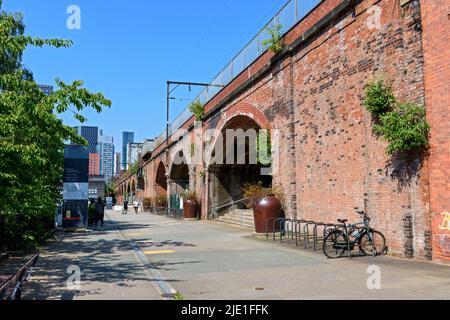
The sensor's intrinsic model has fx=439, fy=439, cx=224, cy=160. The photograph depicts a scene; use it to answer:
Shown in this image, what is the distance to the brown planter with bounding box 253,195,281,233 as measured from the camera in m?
14.7

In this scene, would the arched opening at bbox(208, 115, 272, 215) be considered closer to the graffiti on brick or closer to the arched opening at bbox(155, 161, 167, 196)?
the graffiti on brick

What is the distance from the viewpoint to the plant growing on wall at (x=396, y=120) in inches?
346

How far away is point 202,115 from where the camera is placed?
1050 inches

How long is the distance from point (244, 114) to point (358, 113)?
9.08 m

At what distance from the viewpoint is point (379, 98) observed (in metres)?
9.80

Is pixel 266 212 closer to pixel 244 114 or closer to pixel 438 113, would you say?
pixel 244 114

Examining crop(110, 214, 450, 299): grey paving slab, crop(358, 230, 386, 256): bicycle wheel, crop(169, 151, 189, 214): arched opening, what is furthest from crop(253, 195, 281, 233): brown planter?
crop(169, 151, 189, 214): arched opening

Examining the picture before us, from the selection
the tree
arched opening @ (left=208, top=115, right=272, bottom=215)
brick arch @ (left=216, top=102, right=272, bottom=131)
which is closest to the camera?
the tree

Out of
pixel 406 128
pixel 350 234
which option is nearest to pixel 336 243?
pixel 350 234

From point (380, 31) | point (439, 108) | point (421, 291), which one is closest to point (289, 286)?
point (421, 291)

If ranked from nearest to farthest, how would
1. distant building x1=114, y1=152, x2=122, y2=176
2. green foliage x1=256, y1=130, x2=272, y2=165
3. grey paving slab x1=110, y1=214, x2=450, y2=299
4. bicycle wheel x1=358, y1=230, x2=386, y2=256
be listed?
grey paving slab x1=110, y1=214, x2=450, y2=299
bicycle wheel x1=358, y1=230, x2=386, y2=256
green foliage x1=256, y1=130, x2=272, y2=165
distant building x1=114, y1=152, x2=122, y2=176

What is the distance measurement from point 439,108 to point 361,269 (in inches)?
136

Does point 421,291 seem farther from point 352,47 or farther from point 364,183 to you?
point 352,47

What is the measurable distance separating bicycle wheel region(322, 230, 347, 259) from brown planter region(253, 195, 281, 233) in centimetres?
469
